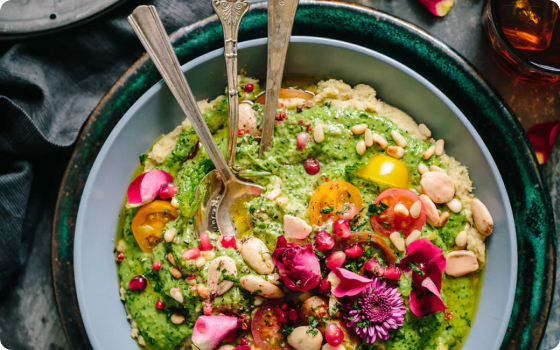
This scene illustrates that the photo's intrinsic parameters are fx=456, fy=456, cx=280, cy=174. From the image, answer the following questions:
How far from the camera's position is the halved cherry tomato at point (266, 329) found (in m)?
2.99

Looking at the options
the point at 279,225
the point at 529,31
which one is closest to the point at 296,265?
the point at 279,225

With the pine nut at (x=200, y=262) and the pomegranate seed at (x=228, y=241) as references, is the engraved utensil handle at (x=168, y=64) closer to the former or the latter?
the pomegranate seed at (x=228, y=241)

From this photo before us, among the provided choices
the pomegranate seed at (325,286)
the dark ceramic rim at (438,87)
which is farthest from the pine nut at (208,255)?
the dark ceramic rim at (438,87)

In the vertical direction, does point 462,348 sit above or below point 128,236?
below

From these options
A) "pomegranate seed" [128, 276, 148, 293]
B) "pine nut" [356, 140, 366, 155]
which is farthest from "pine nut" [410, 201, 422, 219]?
"pomegranate seed" [128, 276, 148, 293]

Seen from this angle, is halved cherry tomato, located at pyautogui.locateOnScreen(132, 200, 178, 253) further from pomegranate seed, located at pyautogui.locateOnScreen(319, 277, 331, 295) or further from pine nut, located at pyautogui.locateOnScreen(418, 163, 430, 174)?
pine nut, located at pyautogui.locateOnScreen(418, 163, 430, 174)

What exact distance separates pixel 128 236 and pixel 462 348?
2451mm

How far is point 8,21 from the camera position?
3.40 m

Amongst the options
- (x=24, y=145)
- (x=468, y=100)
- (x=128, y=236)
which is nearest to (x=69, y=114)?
(x=24, y=145)

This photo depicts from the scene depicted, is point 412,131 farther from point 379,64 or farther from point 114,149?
point 114,149

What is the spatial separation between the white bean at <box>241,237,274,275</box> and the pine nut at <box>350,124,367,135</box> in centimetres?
101

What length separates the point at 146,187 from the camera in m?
3.11

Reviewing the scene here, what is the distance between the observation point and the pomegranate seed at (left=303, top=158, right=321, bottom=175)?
3.16 metres

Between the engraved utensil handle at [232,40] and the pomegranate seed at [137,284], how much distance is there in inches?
46.7
